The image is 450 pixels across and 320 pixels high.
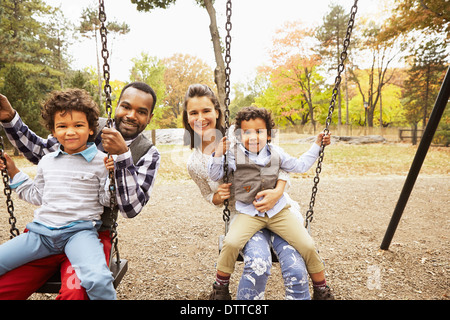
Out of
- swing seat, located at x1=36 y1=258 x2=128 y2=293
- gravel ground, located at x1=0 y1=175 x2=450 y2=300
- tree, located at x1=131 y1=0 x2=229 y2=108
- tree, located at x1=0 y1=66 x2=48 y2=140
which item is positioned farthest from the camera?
tree, located at x1=0 y1=66 x2=48 y2=140

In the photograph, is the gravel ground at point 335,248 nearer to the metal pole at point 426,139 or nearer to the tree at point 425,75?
the metal pole at point 426,139

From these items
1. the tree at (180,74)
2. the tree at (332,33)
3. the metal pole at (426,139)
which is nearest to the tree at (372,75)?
the tree at (332,33)

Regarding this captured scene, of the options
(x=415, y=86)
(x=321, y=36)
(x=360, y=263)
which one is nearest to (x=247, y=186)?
(x=360, y=263)

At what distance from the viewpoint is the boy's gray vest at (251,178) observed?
6.49 feet

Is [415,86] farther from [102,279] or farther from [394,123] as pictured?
[102,279]

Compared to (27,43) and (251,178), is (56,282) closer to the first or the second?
(251,178)

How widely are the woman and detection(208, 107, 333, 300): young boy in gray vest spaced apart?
0.06 metres

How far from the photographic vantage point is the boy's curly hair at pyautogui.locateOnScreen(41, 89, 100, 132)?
5.42 feet

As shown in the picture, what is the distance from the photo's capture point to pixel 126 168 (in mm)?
1619

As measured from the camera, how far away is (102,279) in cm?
144

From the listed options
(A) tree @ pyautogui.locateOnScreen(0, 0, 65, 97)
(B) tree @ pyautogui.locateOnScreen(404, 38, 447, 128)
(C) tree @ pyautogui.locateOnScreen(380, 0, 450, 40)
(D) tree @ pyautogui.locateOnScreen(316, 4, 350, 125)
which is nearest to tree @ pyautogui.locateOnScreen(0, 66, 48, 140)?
(A) tree @ pyautogui.locateOnScreen(0, 0, 65, 97)

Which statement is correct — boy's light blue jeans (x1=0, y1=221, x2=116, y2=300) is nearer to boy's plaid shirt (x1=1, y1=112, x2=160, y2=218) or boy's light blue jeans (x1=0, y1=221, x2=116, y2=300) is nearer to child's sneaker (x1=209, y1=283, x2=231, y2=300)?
boy's plaid shirt (x1=1, y1=112, x2=160, y2=218)

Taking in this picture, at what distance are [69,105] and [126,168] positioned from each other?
487mm
